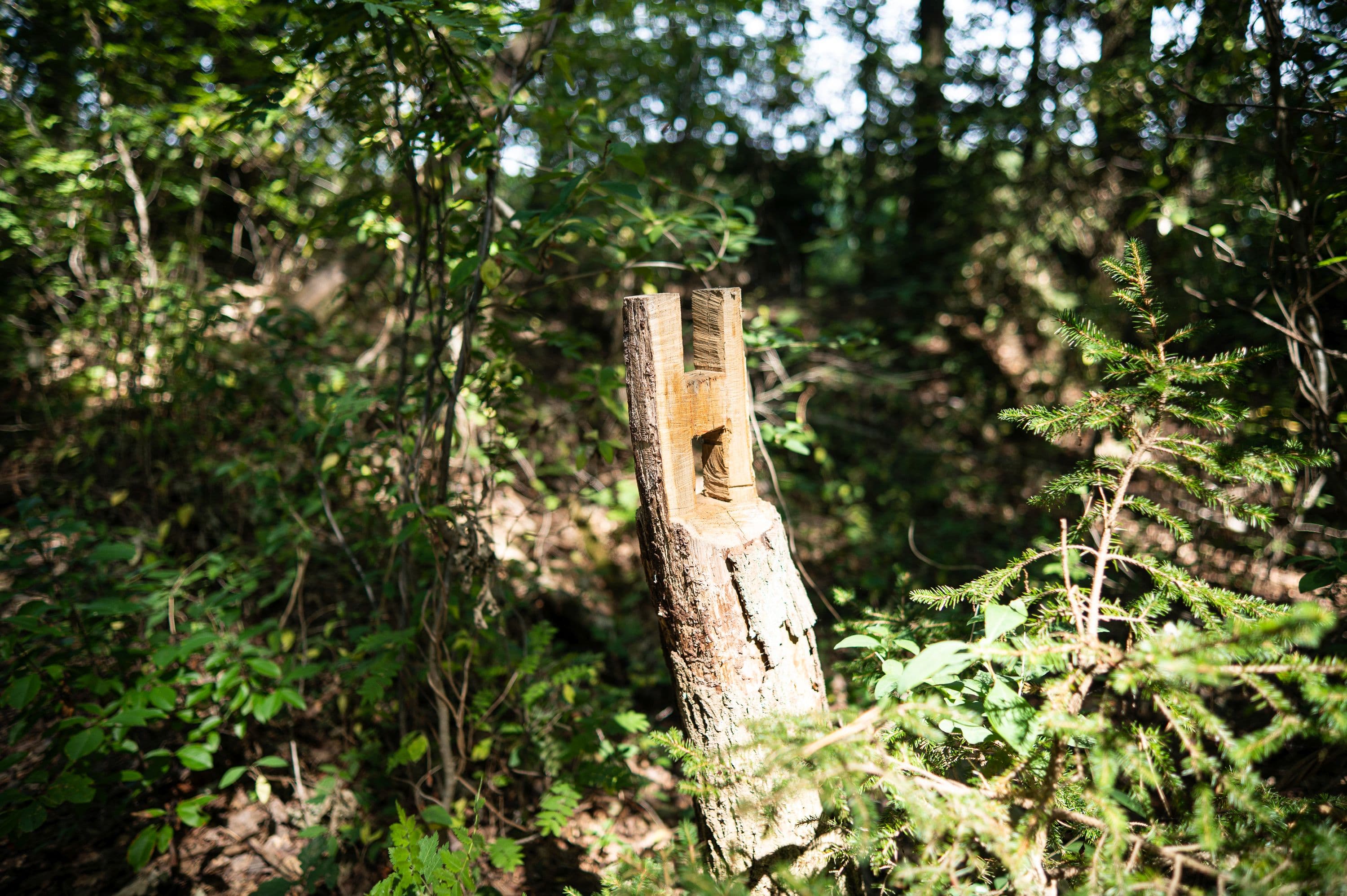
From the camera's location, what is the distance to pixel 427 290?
205cm

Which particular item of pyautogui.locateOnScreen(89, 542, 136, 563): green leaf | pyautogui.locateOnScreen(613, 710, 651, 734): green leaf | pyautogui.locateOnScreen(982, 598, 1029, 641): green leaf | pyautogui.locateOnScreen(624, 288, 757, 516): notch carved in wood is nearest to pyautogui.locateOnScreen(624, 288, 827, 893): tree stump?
pyautogui.locateOnScreen(624, 288, 757, 516): notch carved in wood

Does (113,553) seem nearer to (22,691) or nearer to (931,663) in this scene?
(22,691)

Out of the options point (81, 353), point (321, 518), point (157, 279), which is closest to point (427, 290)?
point (321, 518)

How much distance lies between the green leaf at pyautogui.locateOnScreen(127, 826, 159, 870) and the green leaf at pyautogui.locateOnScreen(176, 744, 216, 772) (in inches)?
7.4

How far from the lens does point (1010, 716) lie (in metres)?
1.13

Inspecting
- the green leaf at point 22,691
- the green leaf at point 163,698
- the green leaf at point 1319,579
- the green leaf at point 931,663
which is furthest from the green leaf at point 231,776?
the green leaf at point 1319,579

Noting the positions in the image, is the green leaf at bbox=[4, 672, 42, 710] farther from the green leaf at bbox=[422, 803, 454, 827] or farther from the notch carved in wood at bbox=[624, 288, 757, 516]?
the notch carved in wood at bbox=[624, 288, 757, 516]

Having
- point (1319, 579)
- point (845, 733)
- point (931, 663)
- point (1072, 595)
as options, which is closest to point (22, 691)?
point (845, 733)

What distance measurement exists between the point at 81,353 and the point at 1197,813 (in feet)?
19.8

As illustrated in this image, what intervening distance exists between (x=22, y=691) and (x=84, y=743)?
0.75 feet

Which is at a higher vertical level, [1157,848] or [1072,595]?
[1072,595]

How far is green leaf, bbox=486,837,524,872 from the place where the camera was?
182cm

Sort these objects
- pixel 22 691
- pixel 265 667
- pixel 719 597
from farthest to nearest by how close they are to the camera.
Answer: pixel 265 667 → pixel 22 691 → pixel 719 597

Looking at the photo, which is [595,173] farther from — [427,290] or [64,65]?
[64,65]
